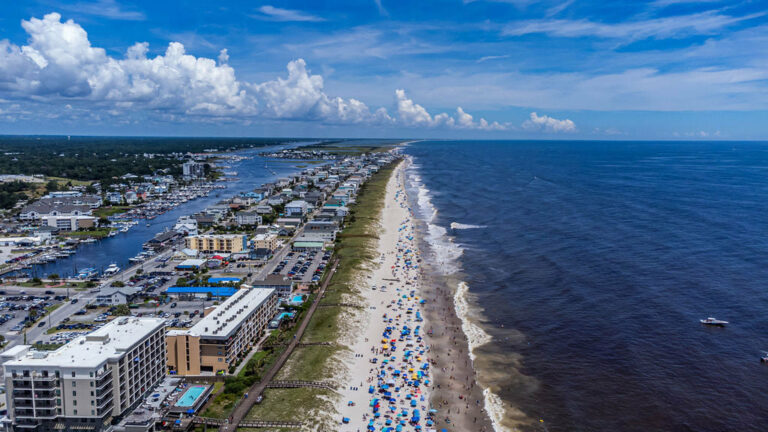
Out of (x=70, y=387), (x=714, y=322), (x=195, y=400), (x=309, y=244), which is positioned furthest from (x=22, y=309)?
(x=714, y=322)

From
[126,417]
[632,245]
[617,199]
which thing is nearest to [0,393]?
[126,417]

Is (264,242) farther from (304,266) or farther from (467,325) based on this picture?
(467,325)

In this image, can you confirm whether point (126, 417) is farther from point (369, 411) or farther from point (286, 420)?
point (369, 411)

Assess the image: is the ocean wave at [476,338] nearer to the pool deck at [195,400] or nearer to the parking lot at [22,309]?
the pool deck at [195,400]

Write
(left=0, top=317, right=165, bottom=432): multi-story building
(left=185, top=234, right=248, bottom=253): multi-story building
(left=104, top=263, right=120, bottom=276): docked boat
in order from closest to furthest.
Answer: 1. (left=0, top=317, right=165, bottom=432): multi-story building
2. (left=104, top=263, right=120, bottom=276): docked boat
3. (left=185, top=234, right=248, bottom=253): multi-story building

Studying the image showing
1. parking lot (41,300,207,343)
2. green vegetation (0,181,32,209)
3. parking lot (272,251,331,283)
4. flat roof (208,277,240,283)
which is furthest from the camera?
green vegetation (0,181,32,209)

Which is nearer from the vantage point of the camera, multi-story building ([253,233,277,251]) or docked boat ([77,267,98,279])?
docked boat ([77,267,98,279])

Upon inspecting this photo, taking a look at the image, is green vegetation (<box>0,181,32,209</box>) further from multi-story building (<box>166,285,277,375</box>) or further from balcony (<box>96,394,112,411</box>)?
balcony (<box>96,394,112,411</box>)

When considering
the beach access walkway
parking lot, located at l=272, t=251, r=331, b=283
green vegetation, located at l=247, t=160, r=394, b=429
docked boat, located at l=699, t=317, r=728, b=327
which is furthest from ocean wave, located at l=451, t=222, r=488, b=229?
the beach access walkway
